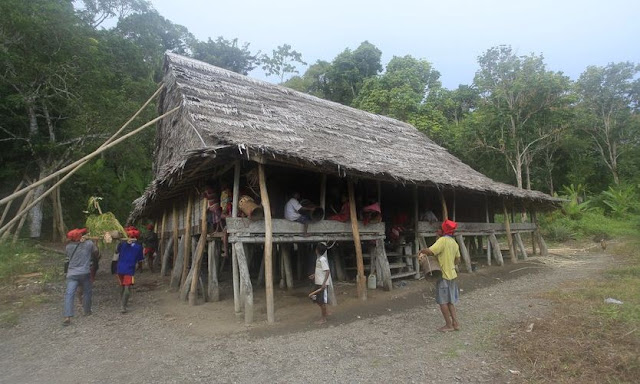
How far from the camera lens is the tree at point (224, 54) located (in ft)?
95.1

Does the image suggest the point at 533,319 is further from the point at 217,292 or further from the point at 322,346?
the point at 217,292

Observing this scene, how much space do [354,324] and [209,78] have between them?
6925 millimetres

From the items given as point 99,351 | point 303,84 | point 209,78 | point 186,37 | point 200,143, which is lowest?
point 99,351

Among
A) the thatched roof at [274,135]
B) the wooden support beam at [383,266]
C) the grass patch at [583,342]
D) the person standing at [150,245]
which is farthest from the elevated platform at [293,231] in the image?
the person standing at [150,245]

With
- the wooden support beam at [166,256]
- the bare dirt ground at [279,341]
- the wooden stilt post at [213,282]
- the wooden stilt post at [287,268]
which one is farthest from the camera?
the wooden support beam at [166,256]

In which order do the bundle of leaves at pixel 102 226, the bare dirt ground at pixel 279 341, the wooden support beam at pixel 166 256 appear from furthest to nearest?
the wooden support beam at pixel 166 256 → the bundle of leaves at pixel 102 226 → the bare dirt ground at pixel 279 341

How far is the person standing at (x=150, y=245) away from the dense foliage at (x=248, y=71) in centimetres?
444

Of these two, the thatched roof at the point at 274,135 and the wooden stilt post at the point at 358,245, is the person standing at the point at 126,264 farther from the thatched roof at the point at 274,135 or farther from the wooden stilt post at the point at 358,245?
the wooden stilt post at the point at 358,245

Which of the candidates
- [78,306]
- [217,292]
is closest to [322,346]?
[217,292]

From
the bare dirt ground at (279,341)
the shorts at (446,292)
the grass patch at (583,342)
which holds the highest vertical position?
the shorts at (446,292)

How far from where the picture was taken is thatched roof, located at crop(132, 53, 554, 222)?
253 inches

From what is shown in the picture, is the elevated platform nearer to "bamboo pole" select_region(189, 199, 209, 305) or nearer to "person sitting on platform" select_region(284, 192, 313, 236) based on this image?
"person sitting on platform" select_region(284, 192, 313, 236)

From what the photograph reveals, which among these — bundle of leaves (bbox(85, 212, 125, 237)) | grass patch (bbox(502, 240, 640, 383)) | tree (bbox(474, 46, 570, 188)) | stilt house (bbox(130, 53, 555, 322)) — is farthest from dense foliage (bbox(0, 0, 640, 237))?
grass patch (bbox(502, 240, 640, 383))

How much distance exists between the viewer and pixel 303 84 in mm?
32031
